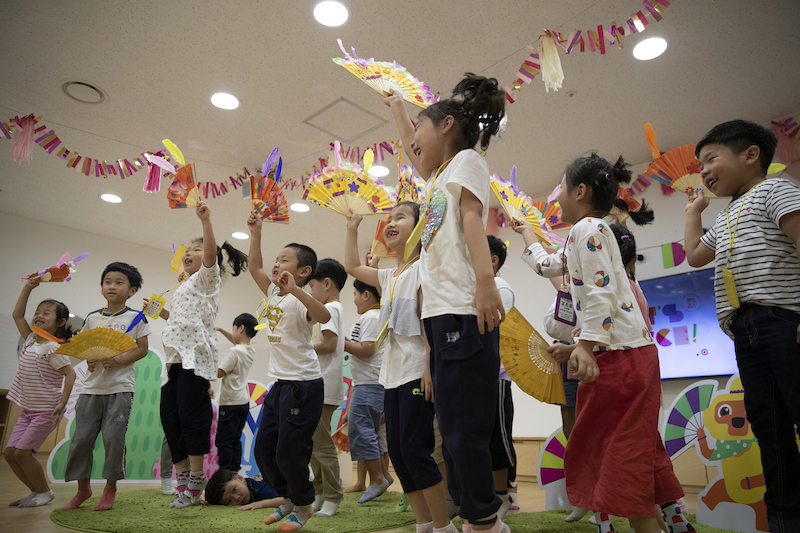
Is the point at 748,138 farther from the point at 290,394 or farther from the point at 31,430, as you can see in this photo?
the point at 31,430

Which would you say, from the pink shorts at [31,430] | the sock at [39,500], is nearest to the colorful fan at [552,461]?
the sock at [39,500]

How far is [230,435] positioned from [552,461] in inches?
91.9

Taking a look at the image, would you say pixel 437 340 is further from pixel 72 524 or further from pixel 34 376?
pixel 34 376

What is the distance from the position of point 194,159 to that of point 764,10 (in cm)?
470

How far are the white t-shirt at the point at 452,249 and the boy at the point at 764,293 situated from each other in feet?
2.83

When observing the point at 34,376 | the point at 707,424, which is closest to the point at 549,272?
the point at 707,424

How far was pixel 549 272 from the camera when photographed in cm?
194


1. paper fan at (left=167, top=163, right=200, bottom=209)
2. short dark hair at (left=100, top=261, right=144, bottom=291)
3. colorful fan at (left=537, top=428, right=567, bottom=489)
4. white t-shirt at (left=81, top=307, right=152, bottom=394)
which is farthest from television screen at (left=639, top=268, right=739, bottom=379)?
short dark hair at (left=100, top=261, right=144, bottom=291)

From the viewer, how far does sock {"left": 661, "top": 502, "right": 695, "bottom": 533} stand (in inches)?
64.6

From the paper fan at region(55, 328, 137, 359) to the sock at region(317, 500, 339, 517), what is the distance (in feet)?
4.61

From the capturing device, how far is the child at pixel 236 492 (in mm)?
2980

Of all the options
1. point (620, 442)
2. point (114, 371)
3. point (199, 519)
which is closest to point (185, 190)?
point (114, 371)

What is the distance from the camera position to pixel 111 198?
5.99 meters

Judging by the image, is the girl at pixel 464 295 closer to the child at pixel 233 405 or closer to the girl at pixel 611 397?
the girl at pixel 611 397
